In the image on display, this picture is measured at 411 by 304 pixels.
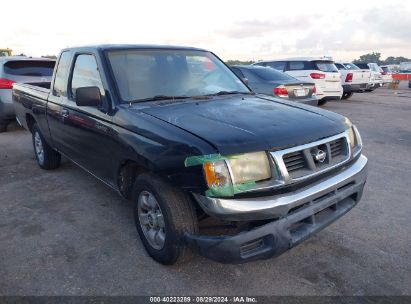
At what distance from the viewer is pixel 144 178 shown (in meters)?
2.93

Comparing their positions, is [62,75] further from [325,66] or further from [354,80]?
[354,80]

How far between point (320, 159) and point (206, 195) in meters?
0.98

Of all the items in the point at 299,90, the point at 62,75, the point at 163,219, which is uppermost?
the point at 62,75

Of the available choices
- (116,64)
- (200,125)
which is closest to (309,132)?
(200,125)

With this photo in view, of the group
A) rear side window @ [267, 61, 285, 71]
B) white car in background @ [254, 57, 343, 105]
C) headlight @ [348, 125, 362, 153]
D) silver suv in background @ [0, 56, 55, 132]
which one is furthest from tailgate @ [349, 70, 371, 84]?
headlight @ [348, 125, 362, 153]

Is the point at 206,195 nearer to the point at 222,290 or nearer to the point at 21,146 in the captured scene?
the point at 222,290

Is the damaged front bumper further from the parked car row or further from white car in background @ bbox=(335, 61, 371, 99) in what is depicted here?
white car in background @ bbox=(335, 61, 371, 99)

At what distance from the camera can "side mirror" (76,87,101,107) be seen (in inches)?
127

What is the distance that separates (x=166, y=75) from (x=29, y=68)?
19.8 feet

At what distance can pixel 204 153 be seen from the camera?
242cm

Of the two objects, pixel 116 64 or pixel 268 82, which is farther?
pixel 268 82

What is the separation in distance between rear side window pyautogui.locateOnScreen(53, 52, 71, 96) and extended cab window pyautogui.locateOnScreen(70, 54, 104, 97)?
0.81 ft

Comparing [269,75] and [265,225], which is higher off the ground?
[269,75]

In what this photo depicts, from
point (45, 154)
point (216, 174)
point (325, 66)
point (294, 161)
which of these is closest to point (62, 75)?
point (45, 154)
